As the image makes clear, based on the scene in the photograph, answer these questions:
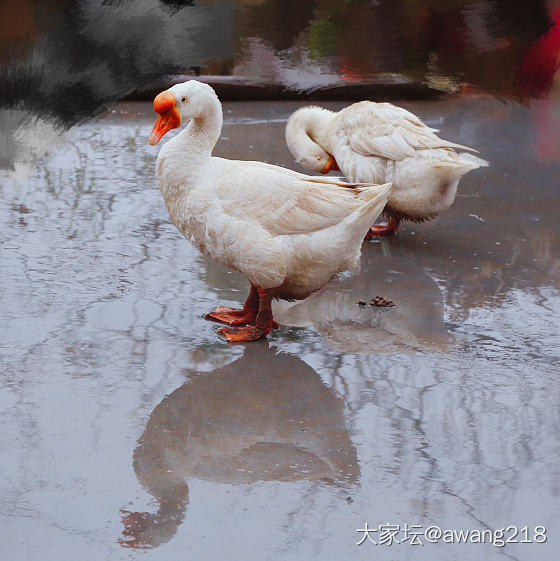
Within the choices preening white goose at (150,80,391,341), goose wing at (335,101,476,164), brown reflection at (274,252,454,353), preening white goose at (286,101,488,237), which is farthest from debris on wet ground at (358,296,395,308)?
goose wing at (335,101,476,164)

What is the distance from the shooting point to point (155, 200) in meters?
6.85

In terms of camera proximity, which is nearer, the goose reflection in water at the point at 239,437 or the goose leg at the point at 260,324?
the goose reflection in water at the point at 239,437

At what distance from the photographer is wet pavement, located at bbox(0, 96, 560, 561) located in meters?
3.16

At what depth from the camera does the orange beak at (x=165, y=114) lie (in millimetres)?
4516

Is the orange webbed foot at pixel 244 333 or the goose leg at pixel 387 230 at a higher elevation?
the orange webbed foot at pixel 244 333

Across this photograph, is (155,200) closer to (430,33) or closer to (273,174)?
(273,174)

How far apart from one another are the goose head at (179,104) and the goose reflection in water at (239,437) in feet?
4.12

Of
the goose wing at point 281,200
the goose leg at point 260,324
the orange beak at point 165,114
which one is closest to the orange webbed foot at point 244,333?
the goose leg at point 260,324

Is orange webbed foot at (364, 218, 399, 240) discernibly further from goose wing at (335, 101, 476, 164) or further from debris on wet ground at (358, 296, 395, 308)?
debris on wet ground at (358, 296, 395, 308)

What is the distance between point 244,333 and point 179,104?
47.9 inches

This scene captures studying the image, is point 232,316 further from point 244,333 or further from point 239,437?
point 239,437

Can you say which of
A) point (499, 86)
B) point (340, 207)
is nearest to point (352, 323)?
point (340, 207)

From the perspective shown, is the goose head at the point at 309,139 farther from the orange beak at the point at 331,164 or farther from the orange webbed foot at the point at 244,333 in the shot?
the orange webbed foot at the point at 244,333

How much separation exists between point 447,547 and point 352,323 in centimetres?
206
